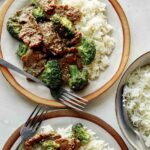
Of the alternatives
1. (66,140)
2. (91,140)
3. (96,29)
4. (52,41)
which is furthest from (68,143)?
(96,29)

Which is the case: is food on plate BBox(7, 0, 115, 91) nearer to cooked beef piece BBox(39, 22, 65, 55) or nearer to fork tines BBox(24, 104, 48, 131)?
cooked beef piece BBox(39, 22, 65, 55)

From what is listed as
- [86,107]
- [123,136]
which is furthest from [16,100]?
[123,136]

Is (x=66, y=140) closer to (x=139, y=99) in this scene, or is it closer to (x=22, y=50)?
(x=139, y=99)

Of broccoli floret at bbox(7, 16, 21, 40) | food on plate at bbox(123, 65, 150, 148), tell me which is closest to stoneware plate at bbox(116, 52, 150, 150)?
food on plate at bbox(123, 65, 150, 148)

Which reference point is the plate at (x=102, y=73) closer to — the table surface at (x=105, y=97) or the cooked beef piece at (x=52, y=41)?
the table surface at (x=105, y=97)

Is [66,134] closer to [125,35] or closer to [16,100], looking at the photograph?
[16,100]

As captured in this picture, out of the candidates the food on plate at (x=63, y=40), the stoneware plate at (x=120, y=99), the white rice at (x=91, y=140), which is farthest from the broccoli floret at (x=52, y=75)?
the stoneware plate at (x=120, y=99)

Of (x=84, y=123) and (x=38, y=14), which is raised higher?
(x=38, y=14)
